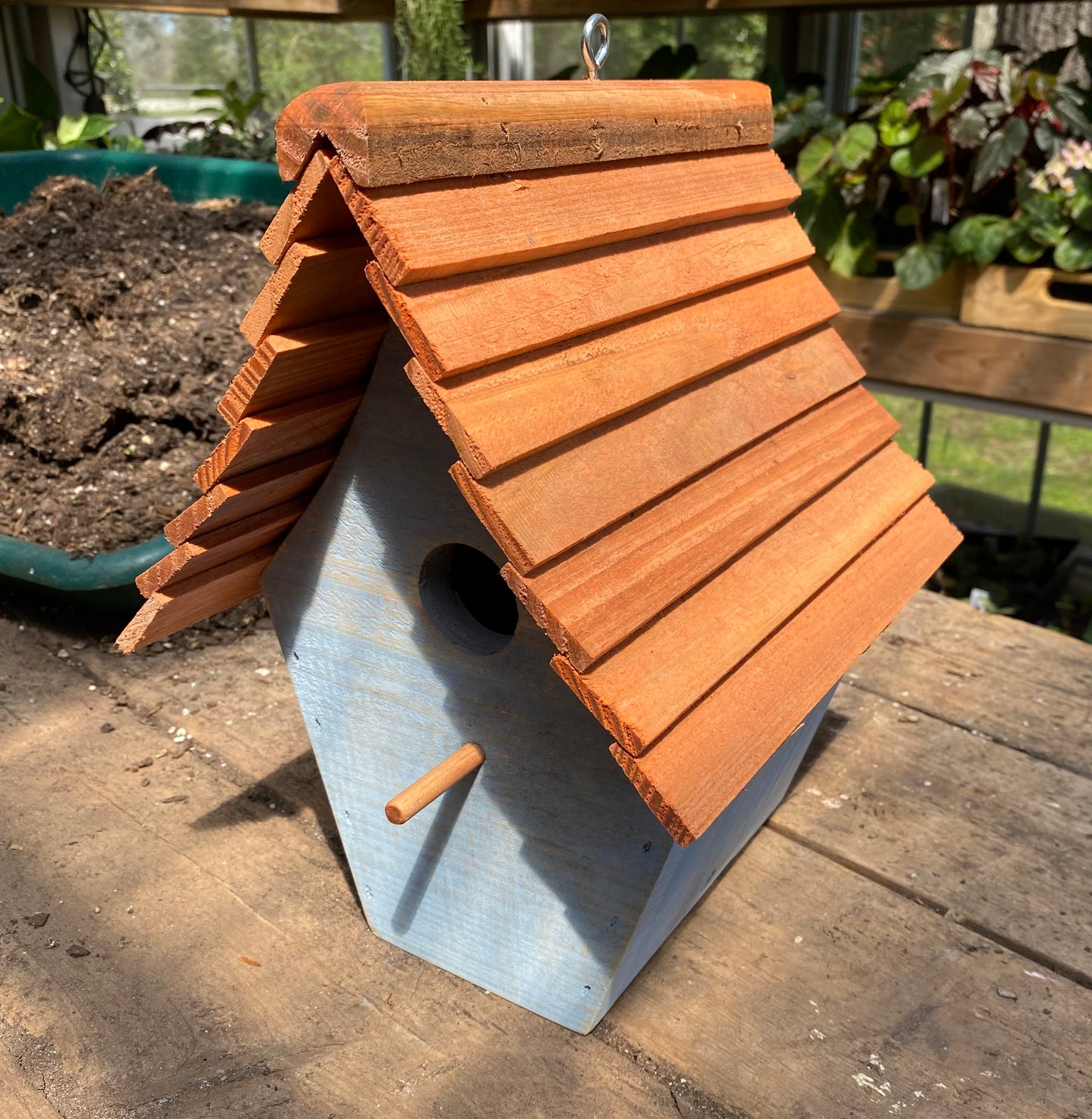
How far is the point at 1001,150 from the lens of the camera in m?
2.79

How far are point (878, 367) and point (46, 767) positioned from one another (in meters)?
2.25

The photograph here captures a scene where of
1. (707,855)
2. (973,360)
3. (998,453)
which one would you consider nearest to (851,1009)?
(707,855)

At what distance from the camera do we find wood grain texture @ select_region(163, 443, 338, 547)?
3.71 feet

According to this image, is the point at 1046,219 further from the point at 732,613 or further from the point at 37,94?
the point at 37,94

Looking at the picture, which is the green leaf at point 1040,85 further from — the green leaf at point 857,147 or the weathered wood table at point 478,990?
the weathered wood table at point 478,990

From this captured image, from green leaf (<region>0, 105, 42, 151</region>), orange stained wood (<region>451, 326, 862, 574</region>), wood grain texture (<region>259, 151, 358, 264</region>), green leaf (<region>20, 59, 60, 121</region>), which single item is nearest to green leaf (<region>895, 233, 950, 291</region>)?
orange stained wood (<region>451, 326, 862, 574</region>)

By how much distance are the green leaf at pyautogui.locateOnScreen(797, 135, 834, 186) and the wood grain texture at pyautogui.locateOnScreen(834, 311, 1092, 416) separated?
398 mm

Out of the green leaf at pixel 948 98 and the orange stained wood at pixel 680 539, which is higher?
the green leaf at pixel 948 98

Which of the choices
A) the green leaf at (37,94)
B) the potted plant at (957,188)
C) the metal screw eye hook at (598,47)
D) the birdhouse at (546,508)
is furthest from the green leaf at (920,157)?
the green leaf at (37,94)

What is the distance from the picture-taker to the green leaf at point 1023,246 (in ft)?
8.72

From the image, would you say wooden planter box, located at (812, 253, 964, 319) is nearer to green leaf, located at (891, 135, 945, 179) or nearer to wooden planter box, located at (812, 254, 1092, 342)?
wooden planter box, located at (812, 254, 1092, 342)

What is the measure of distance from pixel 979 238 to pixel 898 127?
425 millimetres

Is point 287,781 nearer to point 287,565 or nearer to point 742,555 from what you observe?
point 287,565

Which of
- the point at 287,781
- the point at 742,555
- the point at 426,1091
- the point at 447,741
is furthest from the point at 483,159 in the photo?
the point at 287,781
